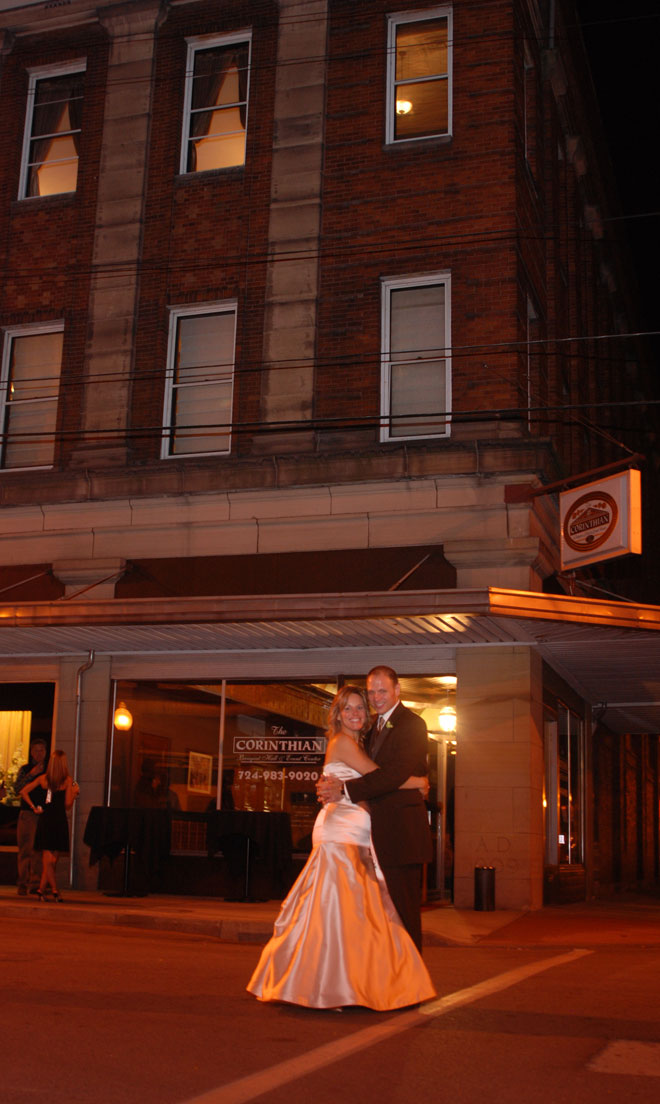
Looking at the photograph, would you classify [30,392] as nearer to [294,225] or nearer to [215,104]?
[294,225]

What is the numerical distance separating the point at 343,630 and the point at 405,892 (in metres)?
7.83

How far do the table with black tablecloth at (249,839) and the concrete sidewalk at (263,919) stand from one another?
50cm

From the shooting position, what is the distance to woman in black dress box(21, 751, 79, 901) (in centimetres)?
1432

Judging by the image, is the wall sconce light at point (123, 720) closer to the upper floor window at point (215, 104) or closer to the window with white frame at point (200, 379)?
the window with white frame at point (200, 379)

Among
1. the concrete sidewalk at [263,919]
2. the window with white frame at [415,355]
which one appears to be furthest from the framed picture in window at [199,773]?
the window with white frame at [415,355]

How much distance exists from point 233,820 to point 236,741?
1.88 meters

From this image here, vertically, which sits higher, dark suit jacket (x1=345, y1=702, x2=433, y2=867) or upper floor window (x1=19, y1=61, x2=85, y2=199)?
upper floor window (x1=19, y1=61, x2=85, y2=199)

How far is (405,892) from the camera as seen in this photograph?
729cm

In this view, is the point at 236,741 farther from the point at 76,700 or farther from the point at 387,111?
the point at 387,111

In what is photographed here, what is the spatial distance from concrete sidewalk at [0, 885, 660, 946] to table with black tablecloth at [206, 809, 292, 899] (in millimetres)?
501

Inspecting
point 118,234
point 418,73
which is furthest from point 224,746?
point 418,73

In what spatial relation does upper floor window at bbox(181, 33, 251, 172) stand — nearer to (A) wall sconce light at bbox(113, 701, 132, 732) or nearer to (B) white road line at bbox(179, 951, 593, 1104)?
(A) wall sconce light at bbox(113, 701, 132, 732)

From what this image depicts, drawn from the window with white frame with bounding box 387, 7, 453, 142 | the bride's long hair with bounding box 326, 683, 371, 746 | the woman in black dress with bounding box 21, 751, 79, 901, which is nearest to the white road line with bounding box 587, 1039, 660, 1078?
the bride's long hair with bounding box 326, 683, 371, 746

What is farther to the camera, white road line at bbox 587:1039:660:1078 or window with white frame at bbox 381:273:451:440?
window with white frame at bbox 381:273:451:440
